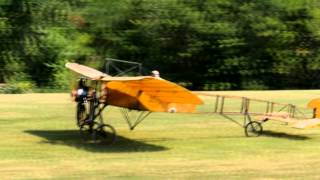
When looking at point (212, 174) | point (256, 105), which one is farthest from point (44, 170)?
point (256, 105)

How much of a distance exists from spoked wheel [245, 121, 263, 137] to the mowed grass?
0.84ft

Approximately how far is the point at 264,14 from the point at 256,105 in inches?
544

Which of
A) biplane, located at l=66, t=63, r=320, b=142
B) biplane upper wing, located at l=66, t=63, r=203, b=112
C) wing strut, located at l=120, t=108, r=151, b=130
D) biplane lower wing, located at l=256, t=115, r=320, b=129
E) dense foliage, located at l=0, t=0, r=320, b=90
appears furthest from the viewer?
dense foliage, located at l=0, t=0, r=320, b=90

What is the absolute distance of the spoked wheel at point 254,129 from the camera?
595 inches

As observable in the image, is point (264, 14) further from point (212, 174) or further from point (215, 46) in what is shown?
point (212, 174)

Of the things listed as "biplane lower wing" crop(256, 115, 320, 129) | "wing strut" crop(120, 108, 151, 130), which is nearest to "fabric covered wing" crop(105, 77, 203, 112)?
"wing strut" crop(120, 108, 151, 130)

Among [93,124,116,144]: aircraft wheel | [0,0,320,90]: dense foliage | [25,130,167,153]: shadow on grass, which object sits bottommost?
[25,130,167,153]: shadow on grass

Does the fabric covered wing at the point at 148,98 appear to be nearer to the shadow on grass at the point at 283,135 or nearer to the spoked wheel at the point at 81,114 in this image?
the spoked wheel at the point at 81,114

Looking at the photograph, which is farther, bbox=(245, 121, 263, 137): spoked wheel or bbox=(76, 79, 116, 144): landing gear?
bbox=(245, 121, 263, 137): spoked wheel

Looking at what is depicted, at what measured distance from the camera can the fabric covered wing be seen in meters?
12.6

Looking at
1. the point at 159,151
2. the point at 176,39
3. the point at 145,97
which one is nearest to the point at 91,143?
the point at 145,97

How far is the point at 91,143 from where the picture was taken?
525 inches

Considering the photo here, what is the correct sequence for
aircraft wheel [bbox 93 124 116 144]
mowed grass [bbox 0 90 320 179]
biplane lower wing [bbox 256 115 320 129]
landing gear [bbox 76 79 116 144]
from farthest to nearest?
biplane lower wing [bbox 256 115 320 129] → aircraft wheel [bbox 93 124 116 144] → landing gear [bbox 76 79 116 144] → mowed grass [bbox 0 90 320 179]

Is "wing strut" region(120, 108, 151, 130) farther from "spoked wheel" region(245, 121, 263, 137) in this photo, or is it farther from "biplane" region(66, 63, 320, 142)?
"spoked wheel" region(245, 121, 263, 137)
